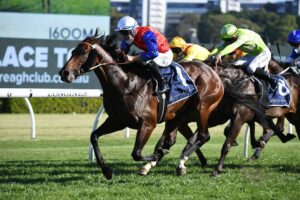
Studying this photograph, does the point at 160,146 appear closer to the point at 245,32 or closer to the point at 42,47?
the point at 245,32

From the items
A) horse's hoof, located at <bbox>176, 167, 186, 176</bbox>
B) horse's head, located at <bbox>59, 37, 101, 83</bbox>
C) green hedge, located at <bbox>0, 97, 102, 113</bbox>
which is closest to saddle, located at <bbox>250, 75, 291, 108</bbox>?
horse's hoof, located at <bbox>176, 167, 186, 176</bbox>

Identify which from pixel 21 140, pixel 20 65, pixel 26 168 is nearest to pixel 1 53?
pixel 20 65

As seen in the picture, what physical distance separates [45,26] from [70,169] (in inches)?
514

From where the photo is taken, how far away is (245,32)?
9125 millimetres

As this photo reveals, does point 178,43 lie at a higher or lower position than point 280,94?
higher

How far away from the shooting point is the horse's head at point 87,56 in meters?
7.38

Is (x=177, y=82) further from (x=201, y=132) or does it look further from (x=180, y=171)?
(x=180, y=171)

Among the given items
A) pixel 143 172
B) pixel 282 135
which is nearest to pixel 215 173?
pixel 143 172

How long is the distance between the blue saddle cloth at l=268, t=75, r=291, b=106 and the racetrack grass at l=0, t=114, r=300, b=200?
31.9 inches

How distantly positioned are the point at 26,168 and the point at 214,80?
102 inches

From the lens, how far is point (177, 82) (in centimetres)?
826

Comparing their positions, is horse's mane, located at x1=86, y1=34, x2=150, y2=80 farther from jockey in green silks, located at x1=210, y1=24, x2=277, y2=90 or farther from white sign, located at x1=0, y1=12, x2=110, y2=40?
white sign, located at x1=0, y1=12, x2=110, y2=40

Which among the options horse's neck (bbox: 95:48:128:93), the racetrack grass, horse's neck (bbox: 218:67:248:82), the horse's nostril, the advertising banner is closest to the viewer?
the racetrack grass

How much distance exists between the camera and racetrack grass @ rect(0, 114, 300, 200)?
667cm
